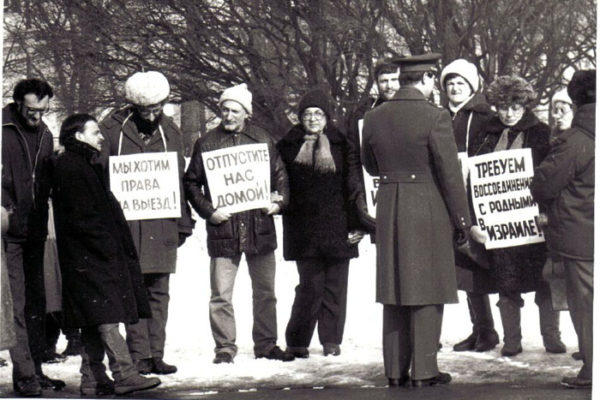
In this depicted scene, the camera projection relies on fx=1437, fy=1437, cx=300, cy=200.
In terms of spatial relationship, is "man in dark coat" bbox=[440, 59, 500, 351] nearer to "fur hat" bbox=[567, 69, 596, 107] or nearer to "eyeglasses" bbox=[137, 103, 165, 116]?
"fur hat" bbox=[567, 69, 596, 107]

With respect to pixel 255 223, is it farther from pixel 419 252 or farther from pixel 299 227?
pixel 419 252

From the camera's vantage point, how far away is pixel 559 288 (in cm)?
833

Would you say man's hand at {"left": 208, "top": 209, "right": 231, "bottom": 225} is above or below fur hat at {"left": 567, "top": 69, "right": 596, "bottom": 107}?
below

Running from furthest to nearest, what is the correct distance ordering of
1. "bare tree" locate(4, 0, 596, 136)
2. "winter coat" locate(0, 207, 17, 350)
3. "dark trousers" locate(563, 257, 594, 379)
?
"bare tree" locate(4, 0, 596, 136)
"dark trousers" locate(563, 257, 594, 379)
"winter coat" locate(0, 207, 17, 350)

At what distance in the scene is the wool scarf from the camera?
8.88 m

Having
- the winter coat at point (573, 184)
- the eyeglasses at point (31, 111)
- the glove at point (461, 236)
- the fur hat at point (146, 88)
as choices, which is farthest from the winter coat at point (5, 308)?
the winter coat at point (573, 184)

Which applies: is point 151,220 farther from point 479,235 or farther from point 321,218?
point 479,235

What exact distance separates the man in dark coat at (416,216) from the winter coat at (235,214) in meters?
1.10

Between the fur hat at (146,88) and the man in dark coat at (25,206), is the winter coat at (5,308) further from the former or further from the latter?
the fur hat at (146,88)

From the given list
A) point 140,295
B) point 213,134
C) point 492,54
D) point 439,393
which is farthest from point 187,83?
point 439,393

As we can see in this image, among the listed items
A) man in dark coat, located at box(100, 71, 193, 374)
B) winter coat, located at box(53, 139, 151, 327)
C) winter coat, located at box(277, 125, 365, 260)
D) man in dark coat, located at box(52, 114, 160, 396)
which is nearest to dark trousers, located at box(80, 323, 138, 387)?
man in dark coat, located at box(52, 114, 160, 396)

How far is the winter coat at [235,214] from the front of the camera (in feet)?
28.8

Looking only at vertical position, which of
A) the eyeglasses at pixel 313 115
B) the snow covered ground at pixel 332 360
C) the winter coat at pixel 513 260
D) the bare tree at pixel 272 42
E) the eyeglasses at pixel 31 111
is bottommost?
the snow covered ground at pixel 332 360

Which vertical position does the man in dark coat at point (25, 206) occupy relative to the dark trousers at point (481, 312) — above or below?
above
